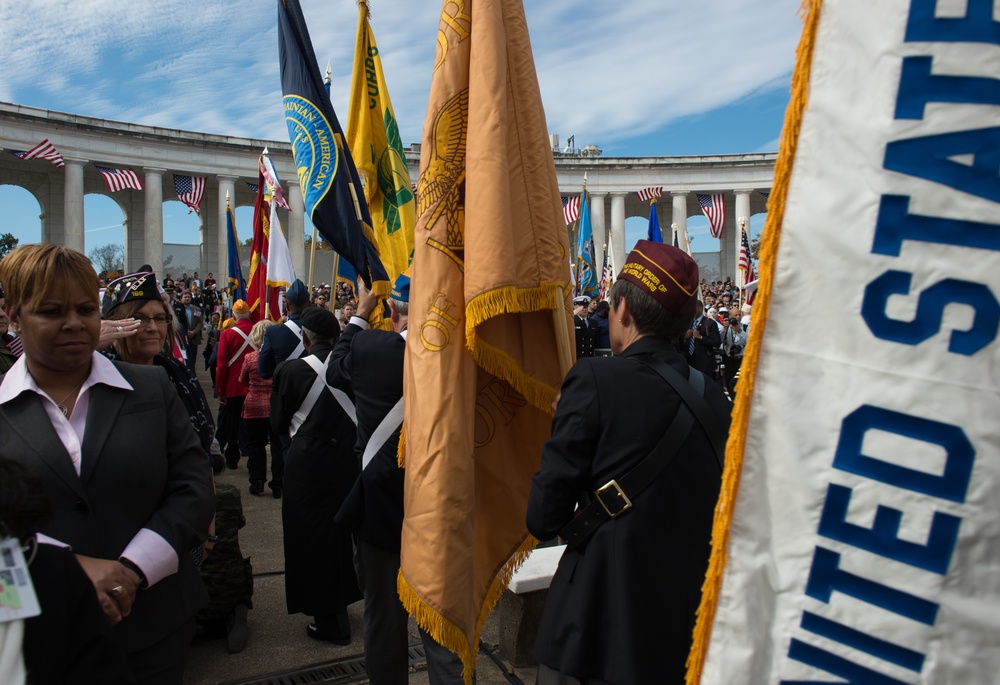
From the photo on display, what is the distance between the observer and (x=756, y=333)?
141 cm

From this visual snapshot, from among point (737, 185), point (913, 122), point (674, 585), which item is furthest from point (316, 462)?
point (737, 185)

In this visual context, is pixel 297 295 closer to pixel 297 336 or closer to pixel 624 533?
pixel 297 336

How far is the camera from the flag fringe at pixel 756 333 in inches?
53.5

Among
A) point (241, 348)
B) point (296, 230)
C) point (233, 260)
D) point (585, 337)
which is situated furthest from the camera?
point (296, 230)

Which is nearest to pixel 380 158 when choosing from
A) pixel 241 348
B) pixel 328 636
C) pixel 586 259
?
pixel 328 636

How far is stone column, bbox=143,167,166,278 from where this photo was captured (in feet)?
128

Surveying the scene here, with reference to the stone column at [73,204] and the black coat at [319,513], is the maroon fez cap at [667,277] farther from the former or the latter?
the stone column at [73,204]

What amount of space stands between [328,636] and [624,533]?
3.19 meters

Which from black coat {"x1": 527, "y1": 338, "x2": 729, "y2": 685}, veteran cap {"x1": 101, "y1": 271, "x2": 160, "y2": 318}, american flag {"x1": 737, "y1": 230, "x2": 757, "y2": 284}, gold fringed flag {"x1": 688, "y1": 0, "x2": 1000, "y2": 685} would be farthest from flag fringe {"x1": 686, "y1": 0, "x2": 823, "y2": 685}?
american flag {"x1": 737, "y1": 230, "x2": 757, "y2": 284}

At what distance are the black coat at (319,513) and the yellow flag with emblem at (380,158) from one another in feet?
4.00

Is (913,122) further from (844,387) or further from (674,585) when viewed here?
(674,585)

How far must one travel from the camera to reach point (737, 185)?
46.5m

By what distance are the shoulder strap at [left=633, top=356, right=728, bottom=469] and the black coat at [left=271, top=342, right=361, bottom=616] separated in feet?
9.81

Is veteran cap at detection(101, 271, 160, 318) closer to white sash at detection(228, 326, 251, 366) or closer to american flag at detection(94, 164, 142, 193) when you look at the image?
white sash at detection(228, 326, 251, 366)
